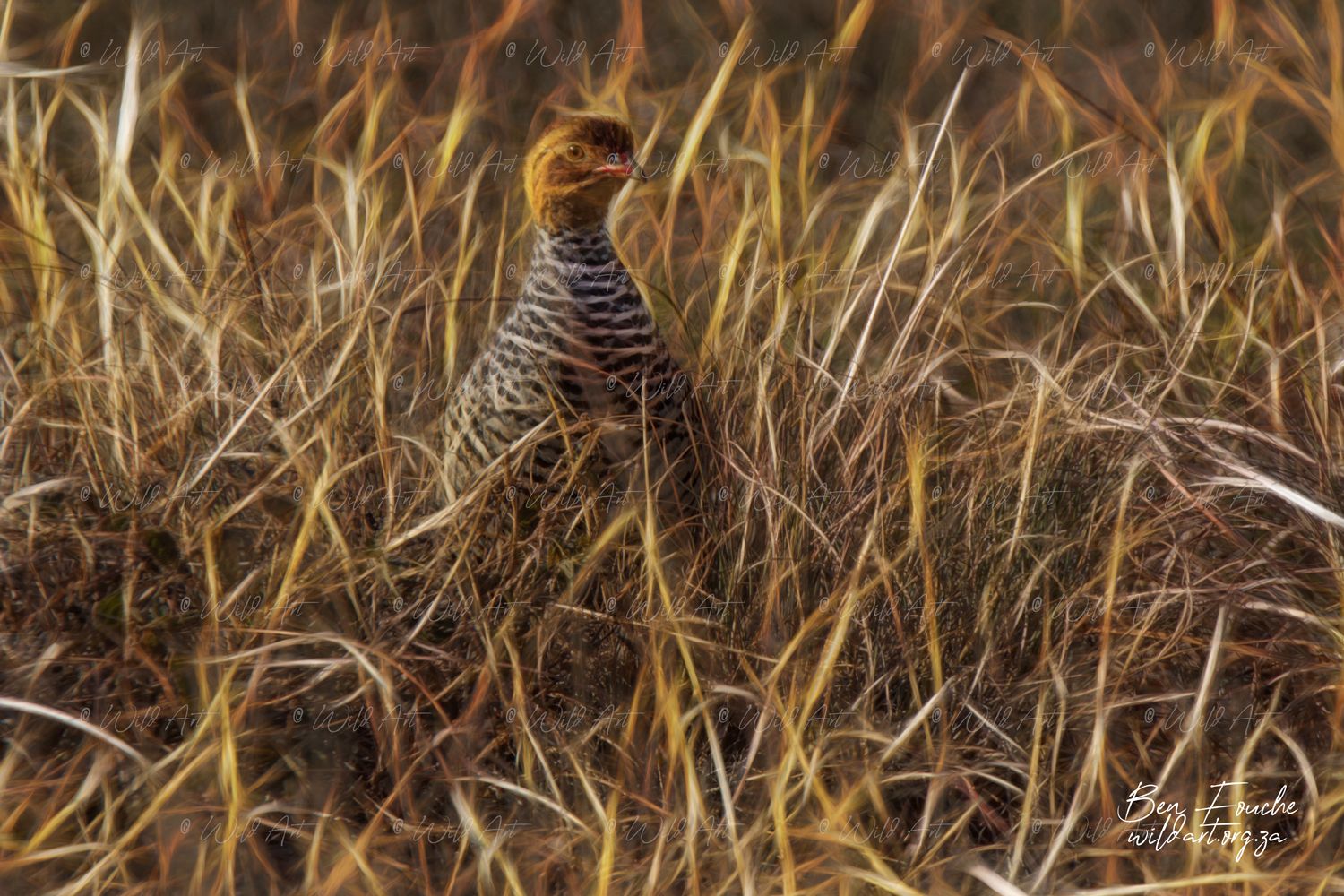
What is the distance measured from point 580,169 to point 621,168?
80 mm

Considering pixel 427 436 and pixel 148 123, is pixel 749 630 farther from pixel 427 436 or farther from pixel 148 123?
pixel 148 123

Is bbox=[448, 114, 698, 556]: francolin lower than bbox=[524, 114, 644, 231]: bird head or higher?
lower

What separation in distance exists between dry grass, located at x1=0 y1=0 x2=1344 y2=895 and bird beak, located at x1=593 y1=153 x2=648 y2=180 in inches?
8.5

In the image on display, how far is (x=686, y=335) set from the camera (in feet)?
10.0

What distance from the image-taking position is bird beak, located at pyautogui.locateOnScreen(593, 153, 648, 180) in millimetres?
2654

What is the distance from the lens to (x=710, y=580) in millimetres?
2607
